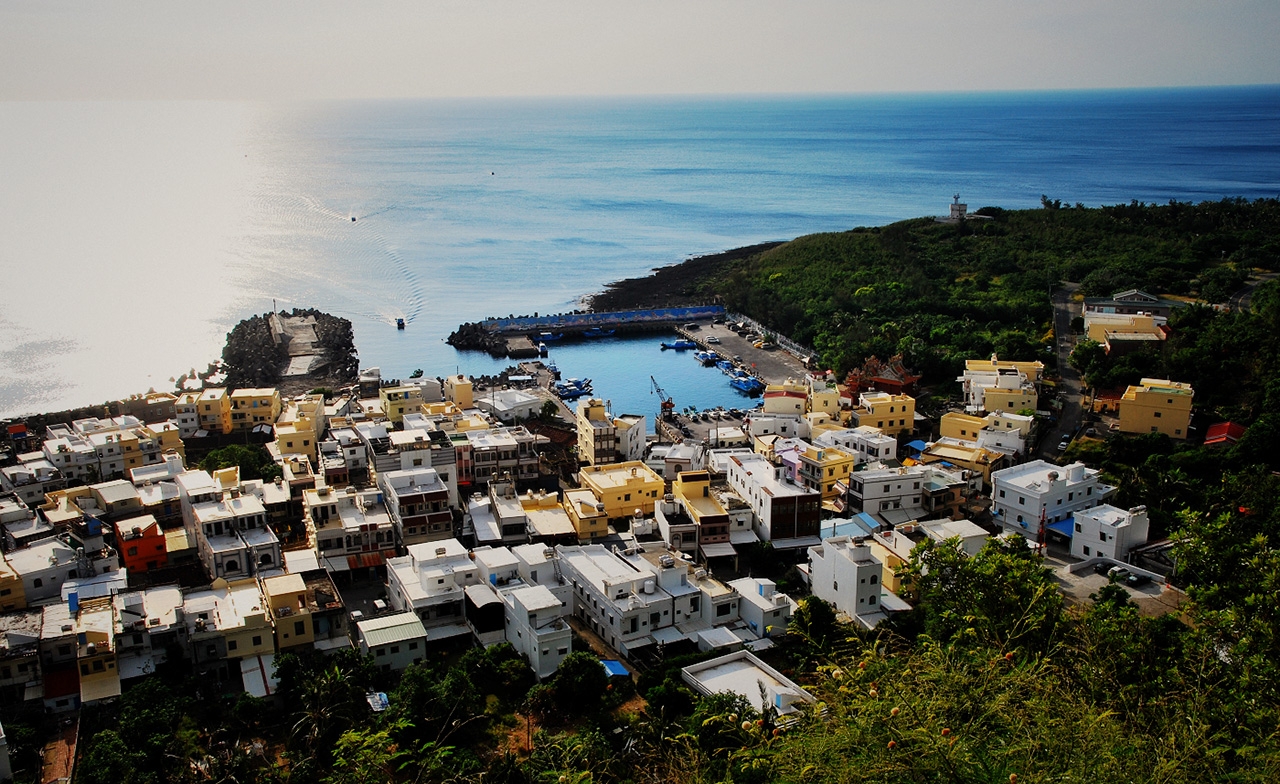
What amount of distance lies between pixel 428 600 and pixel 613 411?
958cm

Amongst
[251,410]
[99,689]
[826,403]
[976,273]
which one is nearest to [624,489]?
[826,403]

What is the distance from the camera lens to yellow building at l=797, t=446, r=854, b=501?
1405cm

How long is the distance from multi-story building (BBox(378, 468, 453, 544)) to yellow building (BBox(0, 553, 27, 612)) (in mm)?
4061

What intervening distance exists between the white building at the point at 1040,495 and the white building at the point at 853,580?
3.23 metres

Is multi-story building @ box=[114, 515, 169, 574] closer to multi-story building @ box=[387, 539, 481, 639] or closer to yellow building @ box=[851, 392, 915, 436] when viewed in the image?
multi-story building @ box=[387, 539, 481, 639]

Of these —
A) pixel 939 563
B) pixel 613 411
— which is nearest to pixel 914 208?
pixel 613 411

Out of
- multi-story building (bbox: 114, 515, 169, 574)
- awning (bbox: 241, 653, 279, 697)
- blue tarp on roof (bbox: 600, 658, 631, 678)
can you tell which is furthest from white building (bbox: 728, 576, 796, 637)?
multi-story building (bbox: 114, 515, 169, 574)

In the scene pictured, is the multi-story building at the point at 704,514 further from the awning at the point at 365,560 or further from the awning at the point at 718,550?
the awning at the point at 365,560

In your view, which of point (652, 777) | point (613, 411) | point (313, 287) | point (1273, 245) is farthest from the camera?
point (313, 287)

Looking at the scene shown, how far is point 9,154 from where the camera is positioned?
229 ft

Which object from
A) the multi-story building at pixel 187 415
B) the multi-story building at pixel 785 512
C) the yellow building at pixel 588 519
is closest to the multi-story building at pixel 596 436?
the yellow building at pixel 588 519

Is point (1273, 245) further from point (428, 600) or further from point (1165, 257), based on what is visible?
point (428, 600)

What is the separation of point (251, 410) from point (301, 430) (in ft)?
7.58

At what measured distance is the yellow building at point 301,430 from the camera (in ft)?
50.9
